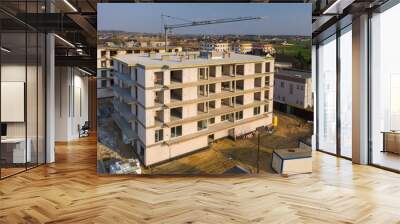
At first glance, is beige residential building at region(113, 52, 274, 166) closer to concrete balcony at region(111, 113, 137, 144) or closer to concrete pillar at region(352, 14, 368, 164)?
concrete balcony at region(111, 113, 137, 144)

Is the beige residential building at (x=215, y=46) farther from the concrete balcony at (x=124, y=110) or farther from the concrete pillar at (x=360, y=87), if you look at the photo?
the concrete pillar at (x=360, y=87)

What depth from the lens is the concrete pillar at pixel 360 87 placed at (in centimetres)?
783

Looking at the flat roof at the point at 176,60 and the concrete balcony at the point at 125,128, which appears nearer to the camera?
the flat roof at the point at 176,60

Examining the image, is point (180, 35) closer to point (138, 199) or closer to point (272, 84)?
point (272, 84)

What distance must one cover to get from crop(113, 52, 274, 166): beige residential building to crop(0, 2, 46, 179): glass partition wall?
193 cm

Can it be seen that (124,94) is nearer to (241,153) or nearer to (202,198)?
(241,153)

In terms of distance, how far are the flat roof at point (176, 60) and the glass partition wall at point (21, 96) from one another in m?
1.92

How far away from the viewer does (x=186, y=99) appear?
6.04 m

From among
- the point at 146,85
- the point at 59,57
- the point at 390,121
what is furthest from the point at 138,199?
the point at 59,57

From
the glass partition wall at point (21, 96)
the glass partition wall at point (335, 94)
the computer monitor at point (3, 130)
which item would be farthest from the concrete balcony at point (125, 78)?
the glass partition wall at point (335, 94)

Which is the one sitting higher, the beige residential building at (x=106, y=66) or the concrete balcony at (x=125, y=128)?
the beige residential building at (x=106, y=66)

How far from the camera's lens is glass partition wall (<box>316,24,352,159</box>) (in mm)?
8719

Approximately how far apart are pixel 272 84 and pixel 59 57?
799 centimetres

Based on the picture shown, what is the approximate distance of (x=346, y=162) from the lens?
27.3 feet
